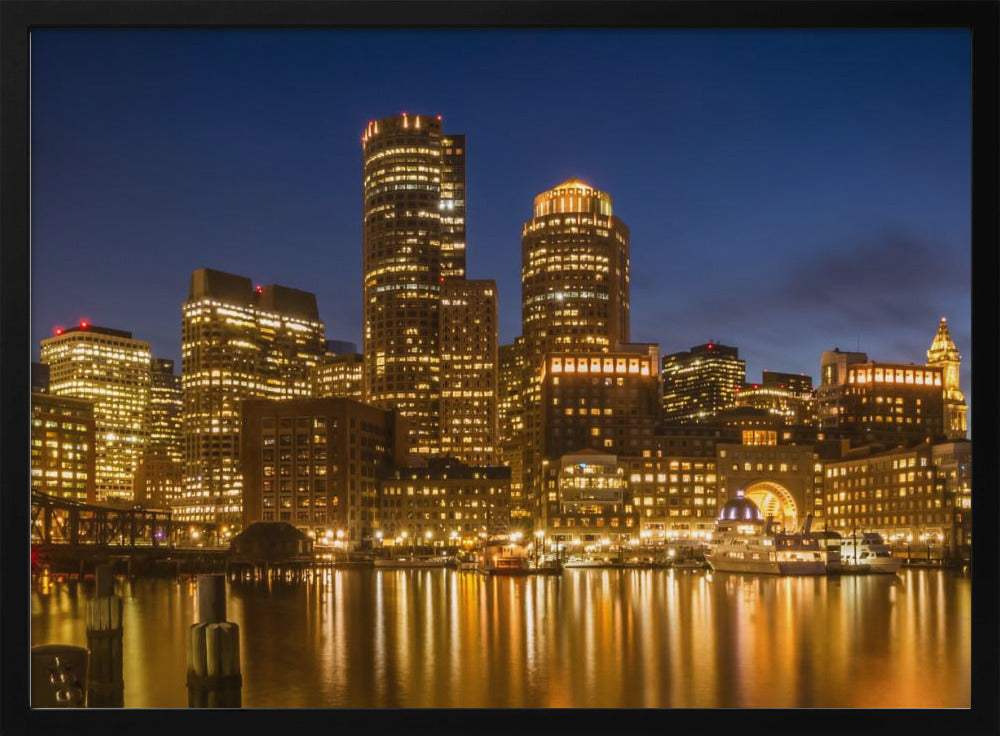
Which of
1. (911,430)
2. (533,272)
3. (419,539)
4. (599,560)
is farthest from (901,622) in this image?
(533,272)

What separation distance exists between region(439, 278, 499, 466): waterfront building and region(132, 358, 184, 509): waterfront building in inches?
877

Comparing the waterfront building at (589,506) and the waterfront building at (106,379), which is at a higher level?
the waterfront building at (106,379)

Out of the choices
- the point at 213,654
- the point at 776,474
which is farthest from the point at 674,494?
the point at 213,654

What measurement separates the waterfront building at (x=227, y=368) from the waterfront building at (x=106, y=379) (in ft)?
115

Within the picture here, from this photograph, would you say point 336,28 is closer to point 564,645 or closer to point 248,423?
point 564,645

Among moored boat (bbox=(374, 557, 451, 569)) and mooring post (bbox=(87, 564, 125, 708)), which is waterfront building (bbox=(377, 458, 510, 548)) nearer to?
moored boat (bbox=(374, 557, 451, 569))

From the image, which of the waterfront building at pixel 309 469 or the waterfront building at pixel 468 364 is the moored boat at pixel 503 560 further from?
the waterfront building at pixel 468 364

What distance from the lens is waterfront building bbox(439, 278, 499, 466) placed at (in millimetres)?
95125

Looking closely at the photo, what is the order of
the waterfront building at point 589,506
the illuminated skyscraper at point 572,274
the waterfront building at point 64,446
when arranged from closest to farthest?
the waterfront building at point 64,446 < the waterfront building at point 589,506 < the illuminated skyscraper at point 572,274

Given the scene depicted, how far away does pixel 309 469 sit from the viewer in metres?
69.2

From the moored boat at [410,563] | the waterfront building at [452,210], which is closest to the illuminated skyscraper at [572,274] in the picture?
the waterfront building at [452,210]

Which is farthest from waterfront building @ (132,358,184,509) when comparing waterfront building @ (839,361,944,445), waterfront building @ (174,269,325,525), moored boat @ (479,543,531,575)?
waterfront building @ (839,361,944,445)

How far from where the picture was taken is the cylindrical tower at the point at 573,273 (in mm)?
94438

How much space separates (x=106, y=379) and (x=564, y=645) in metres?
13.8
